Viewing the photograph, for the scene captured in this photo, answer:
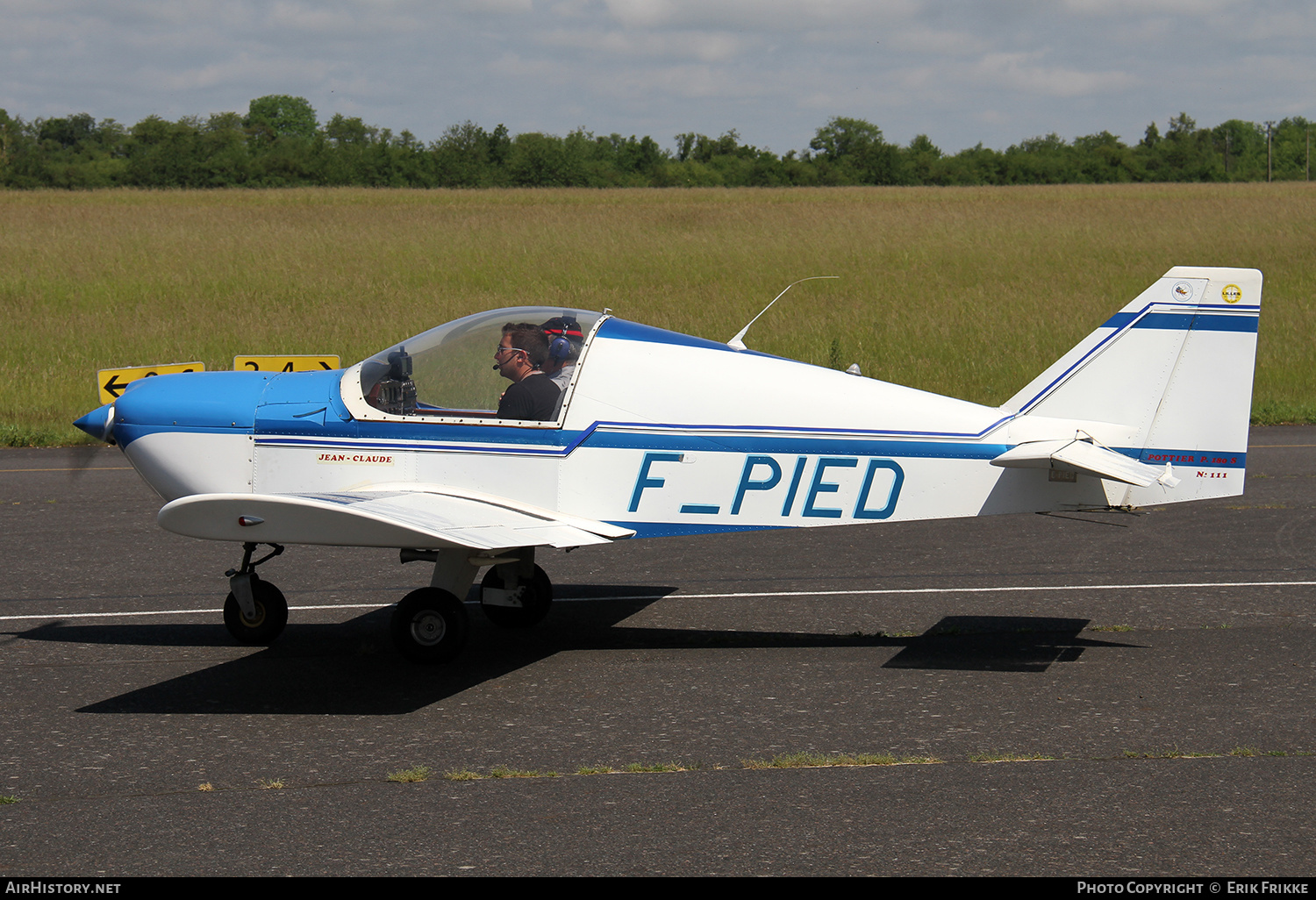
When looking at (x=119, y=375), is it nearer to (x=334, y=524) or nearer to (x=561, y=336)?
(x=561, y=336)

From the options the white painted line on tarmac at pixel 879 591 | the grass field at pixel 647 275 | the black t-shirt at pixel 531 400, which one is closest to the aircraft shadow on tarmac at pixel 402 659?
the white painted line on tarmac at pixel 879 591

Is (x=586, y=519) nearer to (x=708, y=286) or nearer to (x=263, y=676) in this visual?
(x=263, y=676)

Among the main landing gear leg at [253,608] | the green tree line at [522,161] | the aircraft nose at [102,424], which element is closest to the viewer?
the main landing gear leg at [253,608]

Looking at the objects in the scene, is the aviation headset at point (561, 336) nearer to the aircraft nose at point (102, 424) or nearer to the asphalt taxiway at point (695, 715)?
the asphalt taxiway at point (695, 715)

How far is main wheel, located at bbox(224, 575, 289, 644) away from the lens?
6750 mm

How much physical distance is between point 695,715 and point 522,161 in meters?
60.3

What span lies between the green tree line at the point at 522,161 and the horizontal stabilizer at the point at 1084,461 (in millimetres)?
56447

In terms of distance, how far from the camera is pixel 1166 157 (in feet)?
258

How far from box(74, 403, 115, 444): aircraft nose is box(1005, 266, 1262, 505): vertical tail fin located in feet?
16.7

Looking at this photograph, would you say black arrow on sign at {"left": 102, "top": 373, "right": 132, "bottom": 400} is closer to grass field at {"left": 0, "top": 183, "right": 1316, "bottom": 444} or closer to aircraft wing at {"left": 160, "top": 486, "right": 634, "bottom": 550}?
aircraft wing at {"left": 160, "top": 486, "right": 634, "bottom": 550}

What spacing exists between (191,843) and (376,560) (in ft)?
16.4

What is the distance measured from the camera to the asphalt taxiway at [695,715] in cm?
411

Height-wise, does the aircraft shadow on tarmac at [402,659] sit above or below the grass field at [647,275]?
below

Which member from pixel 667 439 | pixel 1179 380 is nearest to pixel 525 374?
pixel 667 439
